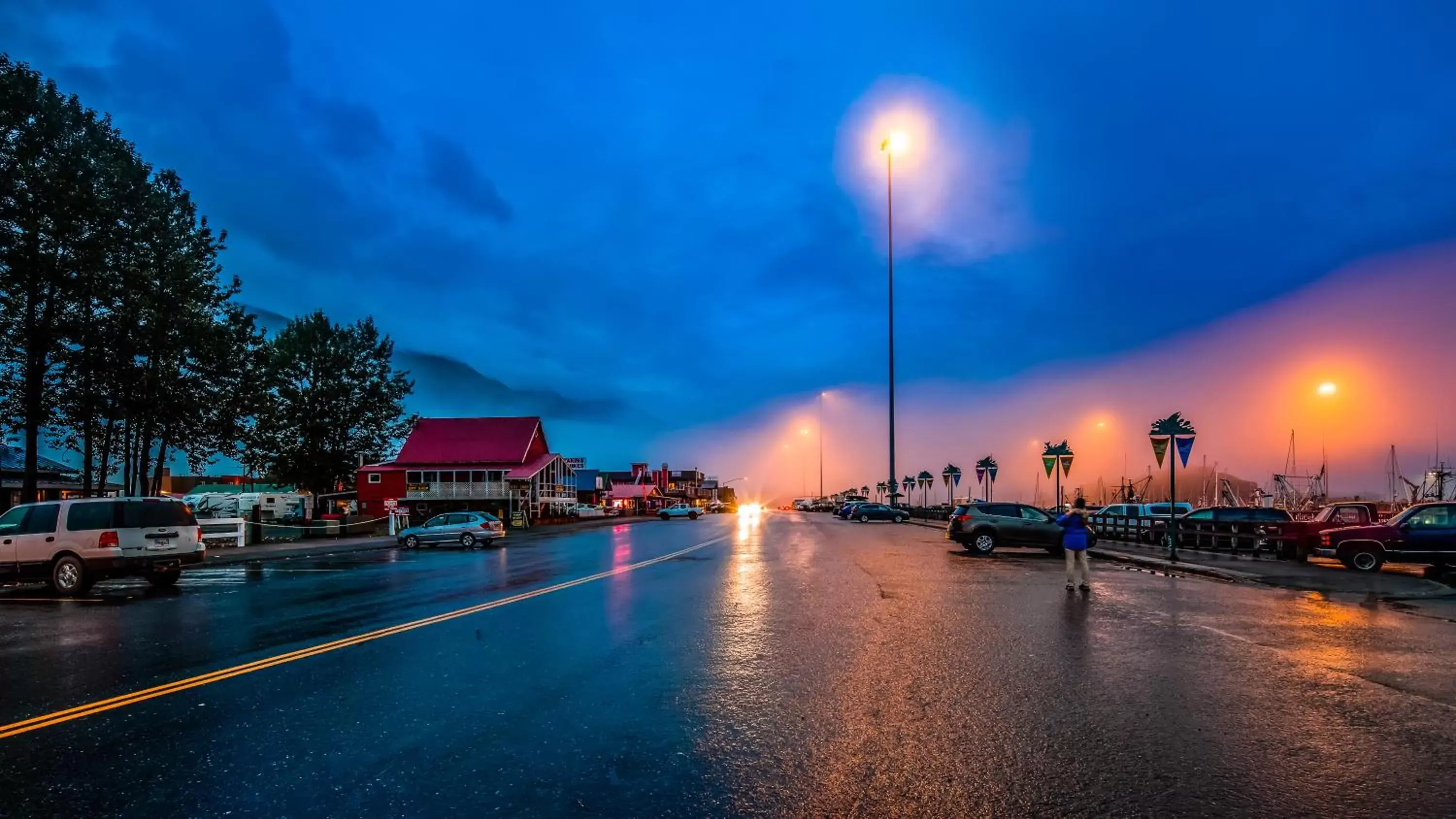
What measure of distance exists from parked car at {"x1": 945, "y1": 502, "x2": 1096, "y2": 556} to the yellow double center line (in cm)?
1549

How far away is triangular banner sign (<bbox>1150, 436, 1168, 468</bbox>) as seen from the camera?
891 inches

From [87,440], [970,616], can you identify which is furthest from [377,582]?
[87,440]

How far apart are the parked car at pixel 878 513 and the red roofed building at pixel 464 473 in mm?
25178

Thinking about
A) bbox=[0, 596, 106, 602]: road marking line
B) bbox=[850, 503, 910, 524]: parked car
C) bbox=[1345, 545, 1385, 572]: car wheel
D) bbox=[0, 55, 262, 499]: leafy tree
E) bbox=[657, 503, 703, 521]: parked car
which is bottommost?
bbox=[657, 503, 703, 521]: parked car

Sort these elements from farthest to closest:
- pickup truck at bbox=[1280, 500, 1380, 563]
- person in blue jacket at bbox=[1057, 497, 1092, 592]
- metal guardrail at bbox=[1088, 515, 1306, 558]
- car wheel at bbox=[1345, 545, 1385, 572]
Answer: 1. metal guardrail at bbox=[1088, 515, 1306, 558]
2. pickup truck at bbox=[1280, 500, 1380, 563]
3. car wheel at bbox=[1345, 545, 1385, 572]
4. person in blue jacket at bbox=[1057, 497, 1092, 592]

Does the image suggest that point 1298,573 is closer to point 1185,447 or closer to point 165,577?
point 1185,447

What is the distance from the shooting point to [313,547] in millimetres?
29188

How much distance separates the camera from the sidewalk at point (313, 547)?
2425 cm

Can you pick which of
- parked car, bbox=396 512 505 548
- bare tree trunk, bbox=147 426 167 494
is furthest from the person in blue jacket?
bare tree trunk, bbox=147 426 167 494

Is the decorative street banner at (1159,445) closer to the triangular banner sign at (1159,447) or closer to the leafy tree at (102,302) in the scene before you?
the triangular banner sign at (1159,447)

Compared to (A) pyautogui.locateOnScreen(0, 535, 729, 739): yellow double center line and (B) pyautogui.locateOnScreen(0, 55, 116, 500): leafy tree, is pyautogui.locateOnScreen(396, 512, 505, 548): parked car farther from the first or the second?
(A) pyautogui.locateOnScreen(0, 535, 729, 739): yellow double center line

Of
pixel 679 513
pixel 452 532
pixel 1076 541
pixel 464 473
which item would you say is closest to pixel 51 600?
A: pixel 452 532

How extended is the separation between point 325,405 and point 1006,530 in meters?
52.3

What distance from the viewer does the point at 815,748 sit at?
498cm
